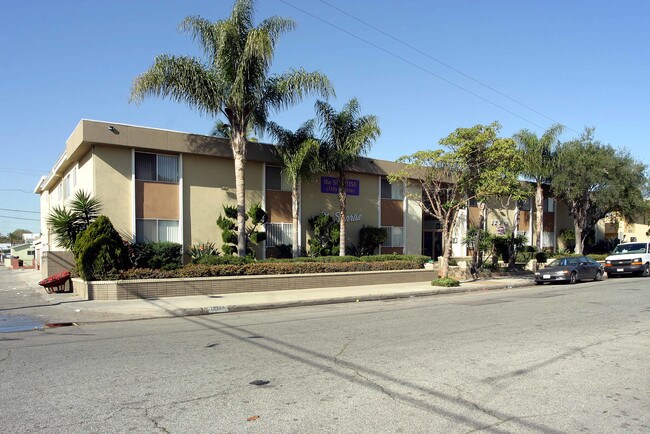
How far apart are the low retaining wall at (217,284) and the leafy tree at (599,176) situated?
62.6 feet

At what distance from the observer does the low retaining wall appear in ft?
51.3

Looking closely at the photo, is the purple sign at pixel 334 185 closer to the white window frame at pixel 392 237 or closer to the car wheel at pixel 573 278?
the white window frame at pixel 392 237

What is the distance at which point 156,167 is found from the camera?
20641 mm

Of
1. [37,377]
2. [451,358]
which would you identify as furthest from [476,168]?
[37,377]

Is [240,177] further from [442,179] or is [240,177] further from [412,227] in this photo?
[412,227]

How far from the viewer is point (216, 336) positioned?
995 centimetres

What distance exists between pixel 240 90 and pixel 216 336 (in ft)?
37.5

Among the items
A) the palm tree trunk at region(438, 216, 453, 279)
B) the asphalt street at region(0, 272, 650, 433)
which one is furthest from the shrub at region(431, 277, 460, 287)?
the asphalt street at region(0, 272, 650, 433)

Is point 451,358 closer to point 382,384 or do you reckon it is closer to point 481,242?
point 382,384

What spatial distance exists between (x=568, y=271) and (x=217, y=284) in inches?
649

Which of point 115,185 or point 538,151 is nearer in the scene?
point 115,185

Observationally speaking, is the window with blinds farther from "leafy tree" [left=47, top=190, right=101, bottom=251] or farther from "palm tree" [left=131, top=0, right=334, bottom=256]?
"leafy tree" [left=47, top=190, right=101, bottom=251]

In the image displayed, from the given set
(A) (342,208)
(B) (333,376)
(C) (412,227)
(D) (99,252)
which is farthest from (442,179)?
(B) (333,376)

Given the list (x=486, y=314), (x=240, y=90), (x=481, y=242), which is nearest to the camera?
(x=486, y=314)
